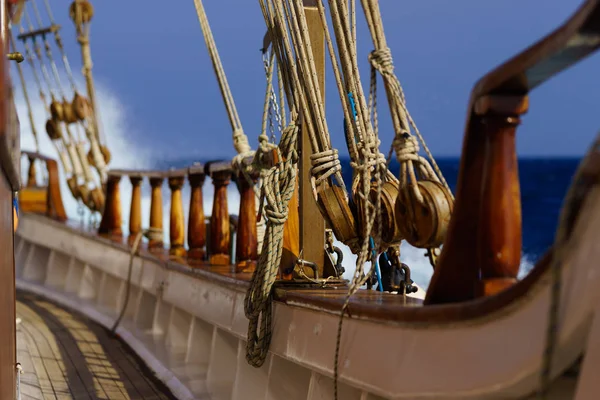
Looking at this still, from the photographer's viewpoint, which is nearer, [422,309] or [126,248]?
[422,309]

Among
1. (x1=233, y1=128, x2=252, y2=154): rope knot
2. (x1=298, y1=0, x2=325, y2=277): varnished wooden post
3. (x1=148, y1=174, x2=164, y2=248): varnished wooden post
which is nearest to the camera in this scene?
(x1=298, y1=0, x2=325, y2=277): varnished wooden post

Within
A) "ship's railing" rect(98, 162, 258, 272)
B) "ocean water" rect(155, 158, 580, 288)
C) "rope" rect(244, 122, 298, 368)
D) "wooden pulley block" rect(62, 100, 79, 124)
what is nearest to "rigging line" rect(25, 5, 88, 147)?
"wooden pulley block" rect(62, 100, 79, 124)

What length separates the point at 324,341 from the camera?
7.09ft

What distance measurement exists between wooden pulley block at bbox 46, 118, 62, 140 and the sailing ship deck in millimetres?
2577

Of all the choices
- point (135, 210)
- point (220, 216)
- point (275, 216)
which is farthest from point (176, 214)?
point (275, 216)

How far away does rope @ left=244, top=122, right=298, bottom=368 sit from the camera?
8.38ft

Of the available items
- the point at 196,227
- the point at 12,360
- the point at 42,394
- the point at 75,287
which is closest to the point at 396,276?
the point at 12,360

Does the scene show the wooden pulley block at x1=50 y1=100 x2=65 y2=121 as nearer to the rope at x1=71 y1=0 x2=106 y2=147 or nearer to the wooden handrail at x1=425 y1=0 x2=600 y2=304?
the rope at x1=71 y1=0 x2=106 y2=147

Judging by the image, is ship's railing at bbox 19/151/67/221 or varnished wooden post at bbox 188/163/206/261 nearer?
varnished wooden post at bbox 188/163/206/261

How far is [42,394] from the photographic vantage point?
3.26 m

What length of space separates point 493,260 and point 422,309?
0.52 ft

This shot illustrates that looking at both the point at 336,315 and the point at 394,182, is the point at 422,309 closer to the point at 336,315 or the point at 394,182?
the point at 336,315

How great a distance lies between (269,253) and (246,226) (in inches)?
48.3

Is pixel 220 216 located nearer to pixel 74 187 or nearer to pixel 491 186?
pixel 491 186
